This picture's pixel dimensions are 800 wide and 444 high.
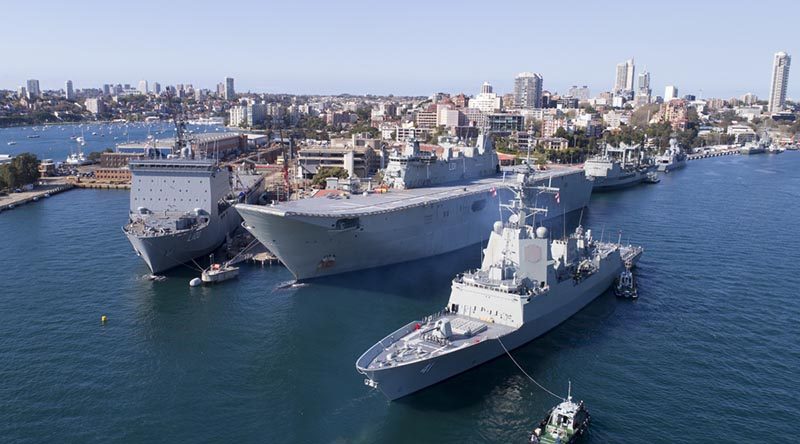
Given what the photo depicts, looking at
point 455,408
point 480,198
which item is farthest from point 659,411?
point 480,198

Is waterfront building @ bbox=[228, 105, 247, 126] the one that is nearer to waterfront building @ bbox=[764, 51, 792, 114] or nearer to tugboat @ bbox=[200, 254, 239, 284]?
tugboat @ bbox=[200, 254, 239, 284]

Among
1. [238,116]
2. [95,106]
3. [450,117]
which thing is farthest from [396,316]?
[95,106]

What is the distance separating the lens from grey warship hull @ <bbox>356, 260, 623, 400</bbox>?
53.5 feet

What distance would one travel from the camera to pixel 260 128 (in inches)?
5492

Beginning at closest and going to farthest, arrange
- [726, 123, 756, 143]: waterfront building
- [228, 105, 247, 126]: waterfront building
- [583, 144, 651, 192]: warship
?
1. [583, 144, 651, 192]: warship
2. [726, 123, 756, 143]: waterfront building
3. [228, 105, 247, 126]: waterfront building

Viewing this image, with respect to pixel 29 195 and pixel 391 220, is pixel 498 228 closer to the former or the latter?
pixel 391 220

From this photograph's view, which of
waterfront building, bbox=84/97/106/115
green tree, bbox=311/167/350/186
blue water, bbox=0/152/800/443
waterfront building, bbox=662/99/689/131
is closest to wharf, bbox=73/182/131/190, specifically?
green tree, bbox=311/167/350/186

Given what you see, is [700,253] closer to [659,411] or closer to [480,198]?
[480,198]

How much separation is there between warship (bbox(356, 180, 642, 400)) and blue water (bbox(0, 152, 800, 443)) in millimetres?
764

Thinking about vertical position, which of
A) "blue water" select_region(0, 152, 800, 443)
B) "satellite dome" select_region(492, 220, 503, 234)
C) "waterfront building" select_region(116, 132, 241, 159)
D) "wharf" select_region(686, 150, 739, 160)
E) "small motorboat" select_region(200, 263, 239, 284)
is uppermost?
"waterfront building" select_region(116, 132, 241, 159)

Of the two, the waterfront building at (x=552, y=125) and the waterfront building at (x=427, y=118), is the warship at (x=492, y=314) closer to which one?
the waterfront building at (x=552, y=125)

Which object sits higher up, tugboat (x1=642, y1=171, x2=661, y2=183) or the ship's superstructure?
the ship's superstructure

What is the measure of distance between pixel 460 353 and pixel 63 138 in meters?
129

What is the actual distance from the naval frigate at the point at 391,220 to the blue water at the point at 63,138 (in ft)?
226
